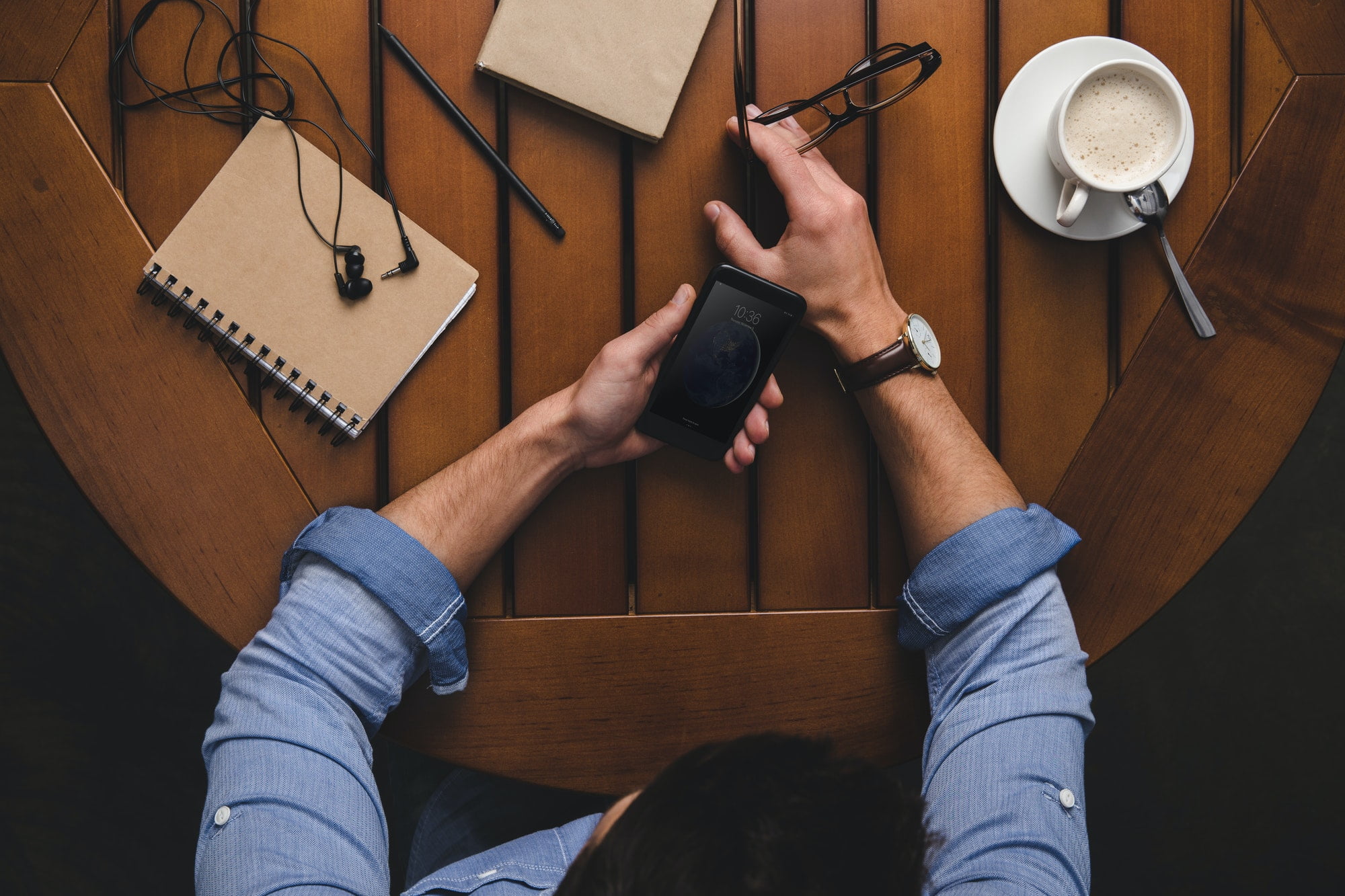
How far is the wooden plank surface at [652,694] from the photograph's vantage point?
808 mm

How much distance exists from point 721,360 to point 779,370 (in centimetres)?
7

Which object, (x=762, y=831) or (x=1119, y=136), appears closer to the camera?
(x=762, y=831)

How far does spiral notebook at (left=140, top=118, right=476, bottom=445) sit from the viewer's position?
2.59 ft

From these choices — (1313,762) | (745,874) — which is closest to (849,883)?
(745,874)

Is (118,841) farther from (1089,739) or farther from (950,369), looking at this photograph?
(1089,739)

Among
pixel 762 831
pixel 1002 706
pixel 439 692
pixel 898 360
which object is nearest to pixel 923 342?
pixel 898 360

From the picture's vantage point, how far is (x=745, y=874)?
23.6 inches

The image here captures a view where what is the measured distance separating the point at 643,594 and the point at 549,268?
1.12 ft

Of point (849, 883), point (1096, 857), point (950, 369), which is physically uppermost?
point (950, 369)

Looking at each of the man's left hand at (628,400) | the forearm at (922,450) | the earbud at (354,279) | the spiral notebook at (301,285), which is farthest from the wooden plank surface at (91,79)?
the forearm at (922,450)

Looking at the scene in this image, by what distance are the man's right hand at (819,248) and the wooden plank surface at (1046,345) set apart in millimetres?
134

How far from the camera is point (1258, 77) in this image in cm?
82

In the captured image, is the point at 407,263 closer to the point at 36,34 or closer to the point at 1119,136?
the point at 36,34

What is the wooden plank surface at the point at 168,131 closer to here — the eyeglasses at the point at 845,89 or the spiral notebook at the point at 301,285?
the spiral notebook at the point at 301,285
